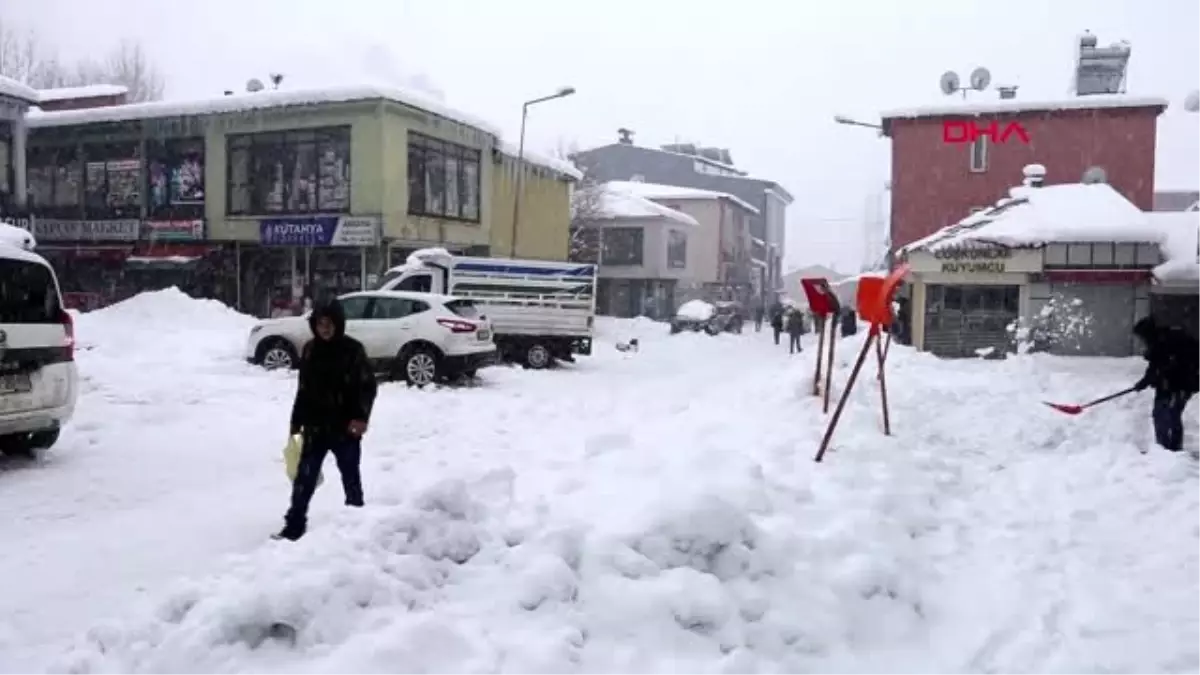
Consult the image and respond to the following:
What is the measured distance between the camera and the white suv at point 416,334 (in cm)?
1535

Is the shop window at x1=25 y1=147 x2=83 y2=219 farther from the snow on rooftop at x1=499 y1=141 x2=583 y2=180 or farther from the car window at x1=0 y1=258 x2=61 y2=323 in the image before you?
the car window at x1=0 y1=258 x2=61 y2=323

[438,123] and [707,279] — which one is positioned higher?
[438,123]

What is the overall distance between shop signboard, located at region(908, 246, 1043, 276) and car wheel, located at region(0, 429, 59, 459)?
66.4 feet

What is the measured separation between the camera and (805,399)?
39.2 feet

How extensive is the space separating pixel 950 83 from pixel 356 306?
28.8 m

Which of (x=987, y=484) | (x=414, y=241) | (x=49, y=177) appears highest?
(x=49, y=177)

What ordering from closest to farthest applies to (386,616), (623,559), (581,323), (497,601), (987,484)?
(386,616) < (497,601) < (623,559) < (987,484) < (581,323)

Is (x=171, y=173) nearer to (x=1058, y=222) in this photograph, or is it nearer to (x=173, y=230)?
(x=173, y=230)

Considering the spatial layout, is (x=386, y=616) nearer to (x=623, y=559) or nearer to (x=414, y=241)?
(x=623, y=559)

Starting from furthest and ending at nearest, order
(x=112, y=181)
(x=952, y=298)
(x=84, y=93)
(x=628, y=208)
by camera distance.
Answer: (x=628, y=208)
(x=84, y=93)
(x=112, y=181)
(x=952, y=298)

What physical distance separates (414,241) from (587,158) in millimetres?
30099

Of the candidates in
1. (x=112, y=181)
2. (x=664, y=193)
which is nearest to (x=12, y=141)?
(x=112, y=181)

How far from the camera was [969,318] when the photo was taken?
23.7 m

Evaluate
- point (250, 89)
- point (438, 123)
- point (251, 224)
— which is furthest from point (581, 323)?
point (250, 89)
